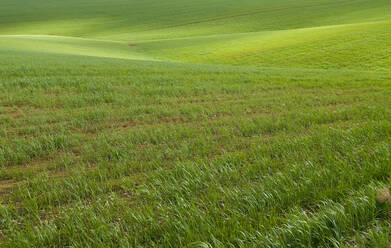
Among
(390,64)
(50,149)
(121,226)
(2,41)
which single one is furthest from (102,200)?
(2,41)

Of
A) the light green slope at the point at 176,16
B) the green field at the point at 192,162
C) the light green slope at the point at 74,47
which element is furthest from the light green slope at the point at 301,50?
the light green slope at the point at 176,16

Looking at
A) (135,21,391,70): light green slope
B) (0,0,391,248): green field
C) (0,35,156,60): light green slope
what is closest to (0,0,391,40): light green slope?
(0,35,156,60): light green slope

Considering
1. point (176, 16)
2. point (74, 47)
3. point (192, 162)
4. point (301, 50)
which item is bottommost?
point (192, 162)

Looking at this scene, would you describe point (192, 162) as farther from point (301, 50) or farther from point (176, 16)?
point (176, 16)

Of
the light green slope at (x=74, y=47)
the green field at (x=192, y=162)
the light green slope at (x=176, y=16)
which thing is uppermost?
the light green slope at (x=176, y=16)

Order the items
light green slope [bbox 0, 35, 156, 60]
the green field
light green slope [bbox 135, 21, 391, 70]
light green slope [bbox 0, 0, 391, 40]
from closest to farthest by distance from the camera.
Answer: the green field < light green slope [bbox 135, 21, 391, 70] < light green slope [bbox 0, 35, 156, 60] < light green slope [bbox 0, 0, 391, 40]

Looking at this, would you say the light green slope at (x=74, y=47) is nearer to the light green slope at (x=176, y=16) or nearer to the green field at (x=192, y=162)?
the light green slope at (x=176, y=16)

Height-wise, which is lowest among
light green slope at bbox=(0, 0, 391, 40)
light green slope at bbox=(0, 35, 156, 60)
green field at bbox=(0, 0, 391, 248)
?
green field at bbox=(0, 0, 391, 248)

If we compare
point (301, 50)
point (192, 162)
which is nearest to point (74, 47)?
point (301, 50)

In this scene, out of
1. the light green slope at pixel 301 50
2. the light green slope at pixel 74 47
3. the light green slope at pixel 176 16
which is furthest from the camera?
the light green slope at pixel 176 16

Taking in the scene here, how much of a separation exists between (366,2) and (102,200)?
75152mm

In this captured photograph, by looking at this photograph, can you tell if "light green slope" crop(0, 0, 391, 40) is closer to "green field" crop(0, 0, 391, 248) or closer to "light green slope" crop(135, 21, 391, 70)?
"light green slope" crop(135, 21, 391, 70)

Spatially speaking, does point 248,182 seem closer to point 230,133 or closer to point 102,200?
point 102,200

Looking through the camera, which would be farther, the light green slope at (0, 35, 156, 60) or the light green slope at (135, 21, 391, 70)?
the light green slope at (0, 35, 156, 60)
